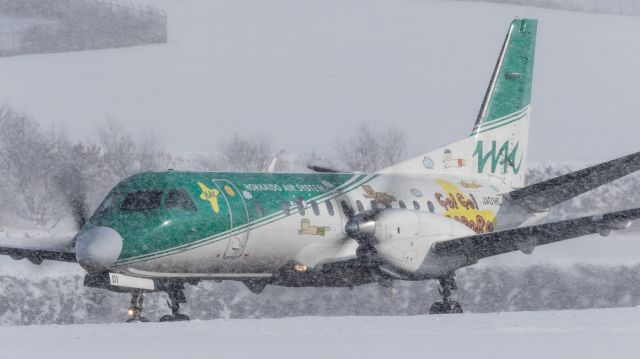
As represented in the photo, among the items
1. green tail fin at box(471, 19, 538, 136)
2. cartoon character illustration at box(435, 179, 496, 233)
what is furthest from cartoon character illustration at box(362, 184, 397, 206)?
green tail fin at box(471, 19, 538, 136)

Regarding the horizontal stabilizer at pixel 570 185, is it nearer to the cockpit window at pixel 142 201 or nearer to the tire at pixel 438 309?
the tire at pixel 438 309

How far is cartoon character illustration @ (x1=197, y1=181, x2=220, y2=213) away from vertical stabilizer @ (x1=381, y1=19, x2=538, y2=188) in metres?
6.87

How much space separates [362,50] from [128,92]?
64.3 ft

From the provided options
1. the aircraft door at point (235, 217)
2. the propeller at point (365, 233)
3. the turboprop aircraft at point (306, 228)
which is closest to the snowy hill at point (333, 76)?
the turboprop aircraft at point (306, 228)

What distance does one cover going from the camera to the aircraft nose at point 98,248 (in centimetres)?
1989

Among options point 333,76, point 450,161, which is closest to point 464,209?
point 450,161

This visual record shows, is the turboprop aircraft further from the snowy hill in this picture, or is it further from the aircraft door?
the snowy hill

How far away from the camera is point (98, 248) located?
19891mm

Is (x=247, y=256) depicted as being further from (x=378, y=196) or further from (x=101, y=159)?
(x=101, y=159)

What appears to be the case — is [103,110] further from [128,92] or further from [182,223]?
[182,223]

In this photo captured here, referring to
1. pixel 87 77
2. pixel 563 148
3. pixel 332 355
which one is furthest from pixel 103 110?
pixel 332 355

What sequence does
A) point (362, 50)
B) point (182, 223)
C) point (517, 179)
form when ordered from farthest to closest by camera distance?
point (362, 50) → point (517, 179) → point (182, 223)

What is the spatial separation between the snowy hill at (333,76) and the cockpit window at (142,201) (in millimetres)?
32729

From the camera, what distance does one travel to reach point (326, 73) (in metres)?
75.5
